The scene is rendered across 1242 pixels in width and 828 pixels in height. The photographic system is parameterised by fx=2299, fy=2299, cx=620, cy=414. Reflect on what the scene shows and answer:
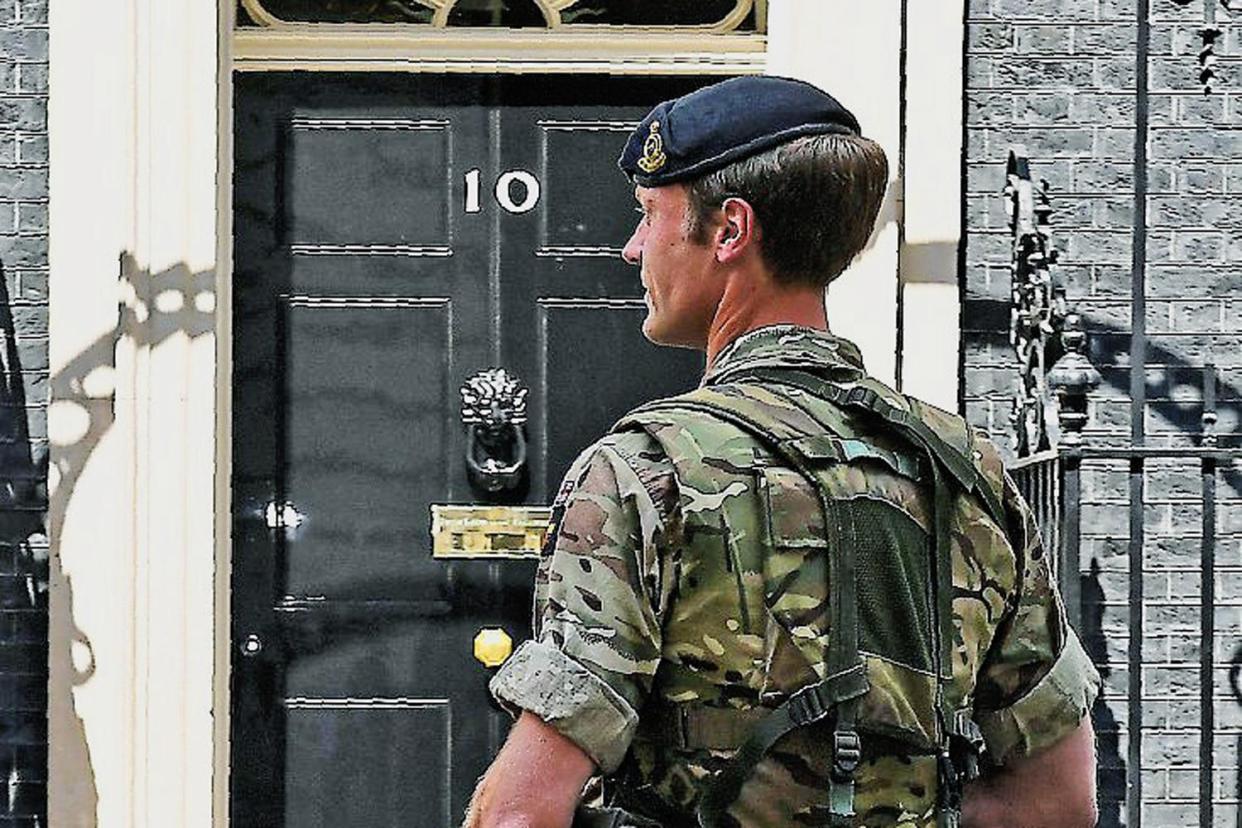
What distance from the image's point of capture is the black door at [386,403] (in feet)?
18.6

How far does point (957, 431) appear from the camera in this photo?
2402 mm

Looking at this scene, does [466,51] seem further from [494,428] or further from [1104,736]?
[1104,736]

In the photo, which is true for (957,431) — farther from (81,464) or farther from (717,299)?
(81,464)

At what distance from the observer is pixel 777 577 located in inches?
86.9

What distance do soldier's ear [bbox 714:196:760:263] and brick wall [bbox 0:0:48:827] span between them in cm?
349

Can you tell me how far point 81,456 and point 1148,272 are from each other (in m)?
2.58

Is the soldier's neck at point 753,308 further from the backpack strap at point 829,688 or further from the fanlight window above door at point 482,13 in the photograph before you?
the fanlight window above door at point 482,13

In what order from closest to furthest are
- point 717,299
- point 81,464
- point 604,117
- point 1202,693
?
point 717,299
point 1202,693
point 81,464
point 604,117

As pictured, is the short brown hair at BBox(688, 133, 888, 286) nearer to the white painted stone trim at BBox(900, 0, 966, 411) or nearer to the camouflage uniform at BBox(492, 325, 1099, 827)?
the camouflage uniform at BBox(492, 325, 1099, 827)

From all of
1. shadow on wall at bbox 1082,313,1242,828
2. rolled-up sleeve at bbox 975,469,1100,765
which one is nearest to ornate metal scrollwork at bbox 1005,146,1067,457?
shadow on wall at bbox 1082,313,1242,828

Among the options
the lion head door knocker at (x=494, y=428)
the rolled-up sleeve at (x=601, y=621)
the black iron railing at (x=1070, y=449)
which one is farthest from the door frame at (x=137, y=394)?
the rolled-up sleeve at (x=601, y=621)

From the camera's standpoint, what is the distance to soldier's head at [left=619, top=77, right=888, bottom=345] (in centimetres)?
229

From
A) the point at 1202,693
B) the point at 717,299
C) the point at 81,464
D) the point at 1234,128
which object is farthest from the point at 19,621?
the point at 717,299

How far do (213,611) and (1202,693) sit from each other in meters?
2.28
